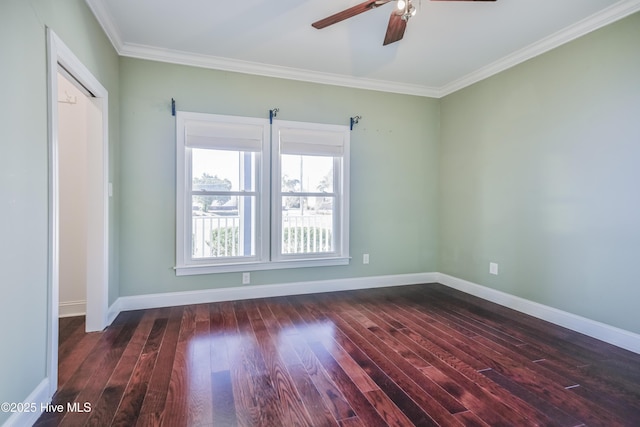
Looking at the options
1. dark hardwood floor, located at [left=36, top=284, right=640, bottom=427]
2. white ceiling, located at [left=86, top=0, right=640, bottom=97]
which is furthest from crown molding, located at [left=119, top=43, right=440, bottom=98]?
dark hardwood floor, located at [left=36, top=284, right=640, bottom=427]

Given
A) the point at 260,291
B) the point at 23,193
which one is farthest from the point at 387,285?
the point at 23,193

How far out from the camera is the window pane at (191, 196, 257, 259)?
3428 millimetres

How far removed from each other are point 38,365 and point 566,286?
12.8ft

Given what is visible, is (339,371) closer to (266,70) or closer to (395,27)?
(395,27)

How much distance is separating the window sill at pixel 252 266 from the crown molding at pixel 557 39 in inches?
106

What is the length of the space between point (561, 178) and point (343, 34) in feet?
7.88

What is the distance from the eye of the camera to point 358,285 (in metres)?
4.03

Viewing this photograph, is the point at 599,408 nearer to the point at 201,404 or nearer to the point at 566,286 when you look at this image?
the point at 566,286

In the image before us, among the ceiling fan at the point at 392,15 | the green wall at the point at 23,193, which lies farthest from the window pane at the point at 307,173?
the green wall at the point at 23,193

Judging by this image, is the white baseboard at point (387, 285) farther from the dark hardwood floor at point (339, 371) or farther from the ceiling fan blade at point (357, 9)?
the ceiling fan blade at point (357, 9)

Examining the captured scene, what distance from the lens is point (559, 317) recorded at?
2.87m

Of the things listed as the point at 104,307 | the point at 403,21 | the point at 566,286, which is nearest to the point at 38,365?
the point at 104,307

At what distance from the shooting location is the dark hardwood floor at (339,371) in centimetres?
166

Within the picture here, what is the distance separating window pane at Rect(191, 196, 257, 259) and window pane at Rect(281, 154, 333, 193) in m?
0.49
